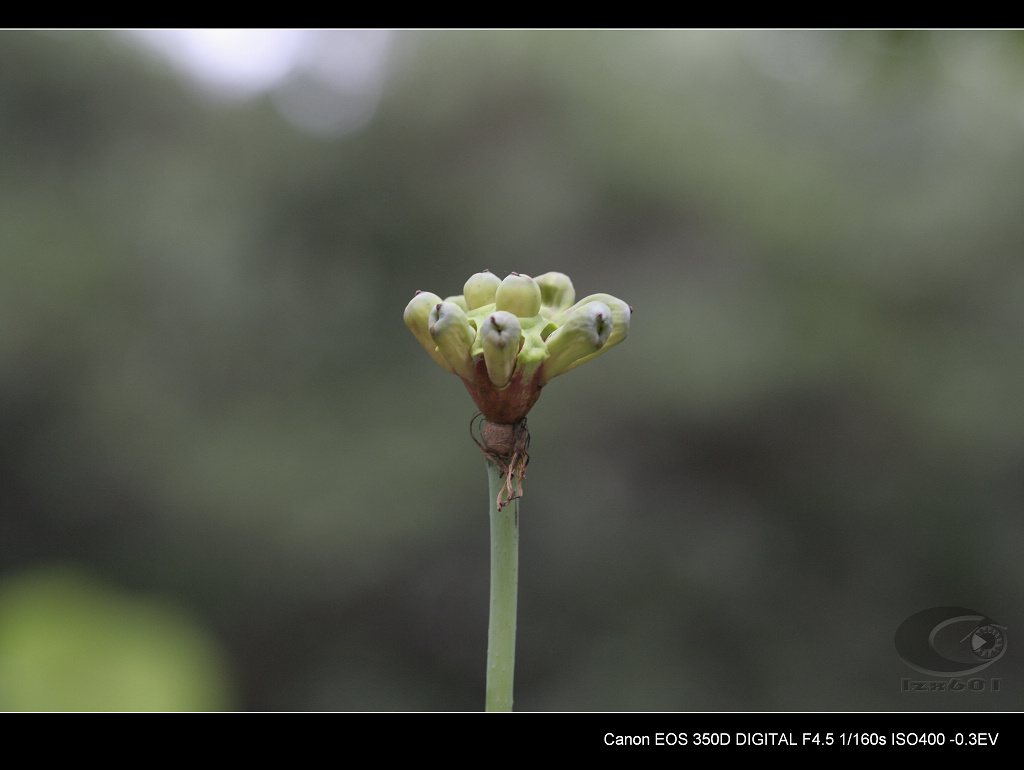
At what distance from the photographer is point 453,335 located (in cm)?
49

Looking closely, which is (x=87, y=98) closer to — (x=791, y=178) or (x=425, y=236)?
(x=425, y=236)

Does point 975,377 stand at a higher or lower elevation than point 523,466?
higher

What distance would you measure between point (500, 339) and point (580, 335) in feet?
0.19

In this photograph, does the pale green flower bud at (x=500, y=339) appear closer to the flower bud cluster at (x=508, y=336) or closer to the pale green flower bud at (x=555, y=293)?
the flower bud cluster at (x=508, y=336)

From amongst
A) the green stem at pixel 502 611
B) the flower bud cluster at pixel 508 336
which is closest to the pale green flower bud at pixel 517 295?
the flower bud cluster at pixel 508 336

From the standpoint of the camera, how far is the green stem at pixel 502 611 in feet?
1.65

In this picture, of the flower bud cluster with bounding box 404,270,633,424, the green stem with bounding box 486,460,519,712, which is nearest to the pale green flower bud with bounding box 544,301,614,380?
the flower bud cluster with bounding box 404,270,633,424

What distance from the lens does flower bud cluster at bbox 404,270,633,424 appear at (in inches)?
19.1

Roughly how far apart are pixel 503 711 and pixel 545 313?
0.30 metres

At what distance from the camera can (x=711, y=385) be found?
179 cm

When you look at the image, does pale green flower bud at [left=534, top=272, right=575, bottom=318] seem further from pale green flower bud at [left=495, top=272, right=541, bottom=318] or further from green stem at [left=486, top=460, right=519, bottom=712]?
green stem at [left=486, top=460, right=519, bottom=712]

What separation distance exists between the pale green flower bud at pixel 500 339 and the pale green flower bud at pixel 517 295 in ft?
0.10

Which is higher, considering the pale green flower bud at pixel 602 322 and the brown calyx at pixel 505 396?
the pale green flower bud at pixel 602 322

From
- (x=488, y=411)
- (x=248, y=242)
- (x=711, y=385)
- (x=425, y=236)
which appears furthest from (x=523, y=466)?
(x=248, y=242)
